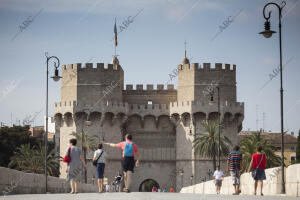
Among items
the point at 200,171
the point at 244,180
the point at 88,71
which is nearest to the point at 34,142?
the point at 88,71

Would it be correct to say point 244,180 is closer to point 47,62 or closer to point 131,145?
point 131,145

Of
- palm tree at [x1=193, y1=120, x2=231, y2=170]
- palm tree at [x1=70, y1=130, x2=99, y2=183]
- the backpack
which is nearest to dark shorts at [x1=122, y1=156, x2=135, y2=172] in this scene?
the backpack

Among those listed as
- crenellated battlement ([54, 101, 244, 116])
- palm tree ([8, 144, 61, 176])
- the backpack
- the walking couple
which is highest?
crenellated battlement ([54, 101, 244, 116])

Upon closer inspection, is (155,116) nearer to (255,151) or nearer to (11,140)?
(255,151)

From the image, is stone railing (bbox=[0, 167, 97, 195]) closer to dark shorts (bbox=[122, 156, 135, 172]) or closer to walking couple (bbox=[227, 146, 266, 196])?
dark shorts (bbox=[122, 156, 135, 172])

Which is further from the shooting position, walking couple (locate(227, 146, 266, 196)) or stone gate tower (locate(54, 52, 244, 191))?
stone gate tower (locate(54, 52, 244, 191))

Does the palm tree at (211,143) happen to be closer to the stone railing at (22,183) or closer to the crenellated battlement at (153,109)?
the crenellated battlement at (153,109)

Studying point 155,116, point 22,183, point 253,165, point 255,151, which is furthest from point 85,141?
point 253,165

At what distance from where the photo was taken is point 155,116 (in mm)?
72875

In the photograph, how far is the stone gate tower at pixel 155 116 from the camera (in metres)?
70.2

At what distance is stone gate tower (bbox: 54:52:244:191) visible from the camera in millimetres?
70188

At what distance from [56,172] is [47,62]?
36813 mm

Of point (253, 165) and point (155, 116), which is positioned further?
point (155, 116)

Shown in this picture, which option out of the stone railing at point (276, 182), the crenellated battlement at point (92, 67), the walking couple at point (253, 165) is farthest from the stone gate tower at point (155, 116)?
the walking couple at point (253, 165)
